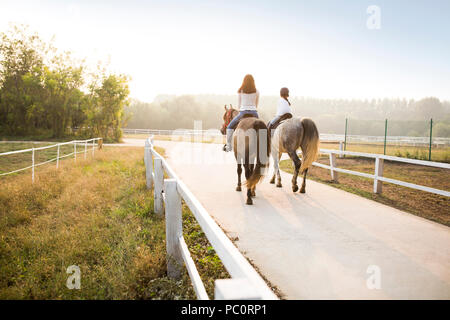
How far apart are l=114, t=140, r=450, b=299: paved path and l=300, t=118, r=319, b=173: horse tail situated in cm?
92

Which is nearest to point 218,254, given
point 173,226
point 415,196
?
point 173,226

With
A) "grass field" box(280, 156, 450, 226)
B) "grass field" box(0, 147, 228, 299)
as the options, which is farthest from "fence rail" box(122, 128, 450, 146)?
"grass field" box(0, 147, 228, 299)

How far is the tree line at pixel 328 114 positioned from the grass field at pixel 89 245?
52.8 ft

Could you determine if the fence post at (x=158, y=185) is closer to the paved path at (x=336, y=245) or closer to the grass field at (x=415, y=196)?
the paved path at (x=336, y=245)

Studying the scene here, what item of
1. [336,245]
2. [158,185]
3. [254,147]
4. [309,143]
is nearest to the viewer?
[336,245]

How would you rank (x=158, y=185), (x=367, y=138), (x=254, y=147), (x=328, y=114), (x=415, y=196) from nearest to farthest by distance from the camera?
(x=158, y=185)
(x=254, y=147)
(x=415, y=196)
(x=367, y=138)
(x=328, y=114)

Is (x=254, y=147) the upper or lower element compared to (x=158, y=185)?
upper

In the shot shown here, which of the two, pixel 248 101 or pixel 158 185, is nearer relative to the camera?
pixel 158 185

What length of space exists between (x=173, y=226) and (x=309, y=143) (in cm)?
464

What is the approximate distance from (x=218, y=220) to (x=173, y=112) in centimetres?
6294

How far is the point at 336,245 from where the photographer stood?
369cm

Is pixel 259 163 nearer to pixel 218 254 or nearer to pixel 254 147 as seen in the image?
pixel 254 147

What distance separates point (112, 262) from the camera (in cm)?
331

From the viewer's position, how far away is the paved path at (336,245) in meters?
2.75
